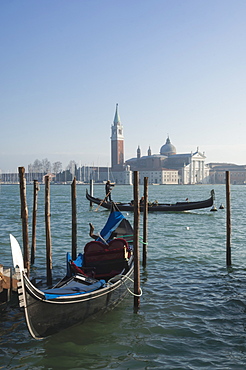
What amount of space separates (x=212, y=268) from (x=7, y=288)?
3.64 meters

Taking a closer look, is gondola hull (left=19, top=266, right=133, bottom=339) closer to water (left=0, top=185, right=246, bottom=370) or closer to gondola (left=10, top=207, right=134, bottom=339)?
gondola (left=10, top=207, right=134, bottom=339)

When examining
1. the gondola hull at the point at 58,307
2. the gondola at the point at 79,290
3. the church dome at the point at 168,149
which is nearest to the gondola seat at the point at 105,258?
the gondola at the point at 79,290

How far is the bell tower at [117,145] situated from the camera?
9300 centimetres

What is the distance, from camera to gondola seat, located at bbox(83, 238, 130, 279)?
5555 mm

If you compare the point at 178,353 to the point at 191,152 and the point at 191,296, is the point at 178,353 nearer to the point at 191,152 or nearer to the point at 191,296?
the point at 191,296

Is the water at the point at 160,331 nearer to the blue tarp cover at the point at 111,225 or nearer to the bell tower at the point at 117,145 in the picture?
the blue tarp cover at the point at 111,225

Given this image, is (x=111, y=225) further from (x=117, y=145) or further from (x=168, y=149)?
(x=168, y=149)

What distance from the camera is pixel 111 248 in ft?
18.7

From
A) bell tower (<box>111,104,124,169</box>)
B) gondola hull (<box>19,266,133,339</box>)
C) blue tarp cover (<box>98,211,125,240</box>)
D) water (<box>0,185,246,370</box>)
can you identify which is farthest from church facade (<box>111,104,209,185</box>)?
gondola hull (<box>19,266,133,339</box>)

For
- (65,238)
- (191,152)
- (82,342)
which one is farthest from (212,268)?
(191,152)

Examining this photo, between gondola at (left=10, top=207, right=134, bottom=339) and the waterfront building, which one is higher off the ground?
the waterfront building

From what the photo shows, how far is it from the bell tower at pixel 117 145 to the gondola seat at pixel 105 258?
8568 cm

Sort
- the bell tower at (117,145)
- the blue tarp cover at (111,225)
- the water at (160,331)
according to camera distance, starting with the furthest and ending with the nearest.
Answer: the bell tower at (117,145) < the blue tarp cover at (111,225) < the water at (160,331)

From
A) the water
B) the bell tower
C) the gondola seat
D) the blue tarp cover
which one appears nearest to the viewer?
the water
